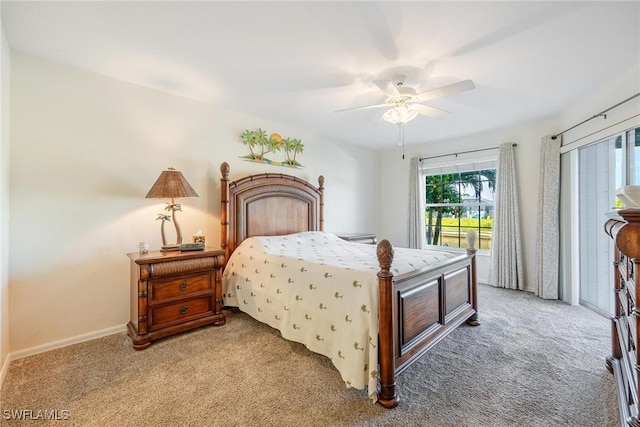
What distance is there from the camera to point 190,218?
10.0 feet

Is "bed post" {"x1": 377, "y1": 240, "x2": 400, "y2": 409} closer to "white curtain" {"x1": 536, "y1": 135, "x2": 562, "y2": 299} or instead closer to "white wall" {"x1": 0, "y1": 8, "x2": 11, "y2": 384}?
"white wall" {"x1": 0, "y1": 8, "x2": 11, "y2": 384}

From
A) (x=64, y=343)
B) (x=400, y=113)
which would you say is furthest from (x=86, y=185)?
(x=400, y=113)

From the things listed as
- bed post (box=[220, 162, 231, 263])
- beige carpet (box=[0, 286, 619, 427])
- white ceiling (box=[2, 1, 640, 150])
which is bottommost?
beige carpet (box=[0, 286, 619, 427])

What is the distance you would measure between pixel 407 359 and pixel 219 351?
1475 mm

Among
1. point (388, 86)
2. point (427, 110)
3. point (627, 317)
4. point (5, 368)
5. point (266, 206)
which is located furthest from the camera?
point (266, 206)

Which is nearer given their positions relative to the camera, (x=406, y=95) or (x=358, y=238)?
(x=406, y=95)

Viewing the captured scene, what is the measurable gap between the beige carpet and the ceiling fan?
214 cm

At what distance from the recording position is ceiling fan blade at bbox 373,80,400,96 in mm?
2184

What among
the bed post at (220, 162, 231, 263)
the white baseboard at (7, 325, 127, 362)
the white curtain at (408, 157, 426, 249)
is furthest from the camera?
the white curtain at (408, 157, 426, 249)

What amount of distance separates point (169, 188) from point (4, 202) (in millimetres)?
1070

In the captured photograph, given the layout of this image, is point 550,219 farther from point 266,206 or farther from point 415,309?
point 266,206

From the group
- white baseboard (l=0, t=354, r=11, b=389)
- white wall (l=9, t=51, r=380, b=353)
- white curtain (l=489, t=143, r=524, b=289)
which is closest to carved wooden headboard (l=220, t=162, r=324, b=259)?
A: white wall (l=9, t=51, r=380, b=353)

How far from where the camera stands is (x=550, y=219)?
3562mm

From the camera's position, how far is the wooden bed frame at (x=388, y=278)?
5.41 ft
